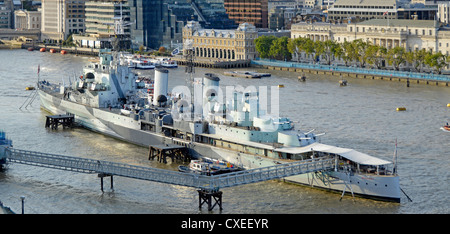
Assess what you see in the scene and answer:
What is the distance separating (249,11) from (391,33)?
34579 mm

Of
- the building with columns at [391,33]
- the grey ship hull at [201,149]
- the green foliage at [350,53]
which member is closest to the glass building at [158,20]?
the green foliage at [350,53]

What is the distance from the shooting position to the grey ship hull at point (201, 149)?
1247 inches

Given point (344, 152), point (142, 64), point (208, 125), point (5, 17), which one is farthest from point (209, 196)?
point (5, 17)

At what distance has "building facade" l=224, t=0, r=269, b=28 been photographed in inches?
4154

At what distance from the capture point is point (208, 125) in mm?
39125

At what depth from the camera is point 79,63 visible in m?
83.6

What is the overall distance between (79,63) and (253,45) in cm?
1764

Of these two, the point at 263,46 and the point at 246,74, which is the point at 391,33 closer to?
the point at 263,46

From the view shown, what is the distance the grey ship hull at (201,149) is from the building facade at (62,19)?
5797 centimetres

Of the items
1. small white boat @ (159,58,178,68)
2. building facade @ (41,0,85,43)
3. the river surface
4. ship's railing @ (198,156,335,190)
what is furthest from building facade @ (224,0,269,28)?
ship's railing @ (198,156,335,190)

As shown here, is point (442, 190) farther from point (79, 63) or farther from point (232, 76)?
point (79, 63)

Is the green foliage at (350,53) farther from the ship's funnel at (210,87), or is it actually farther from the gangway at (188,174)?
the gangway at (188,174)
